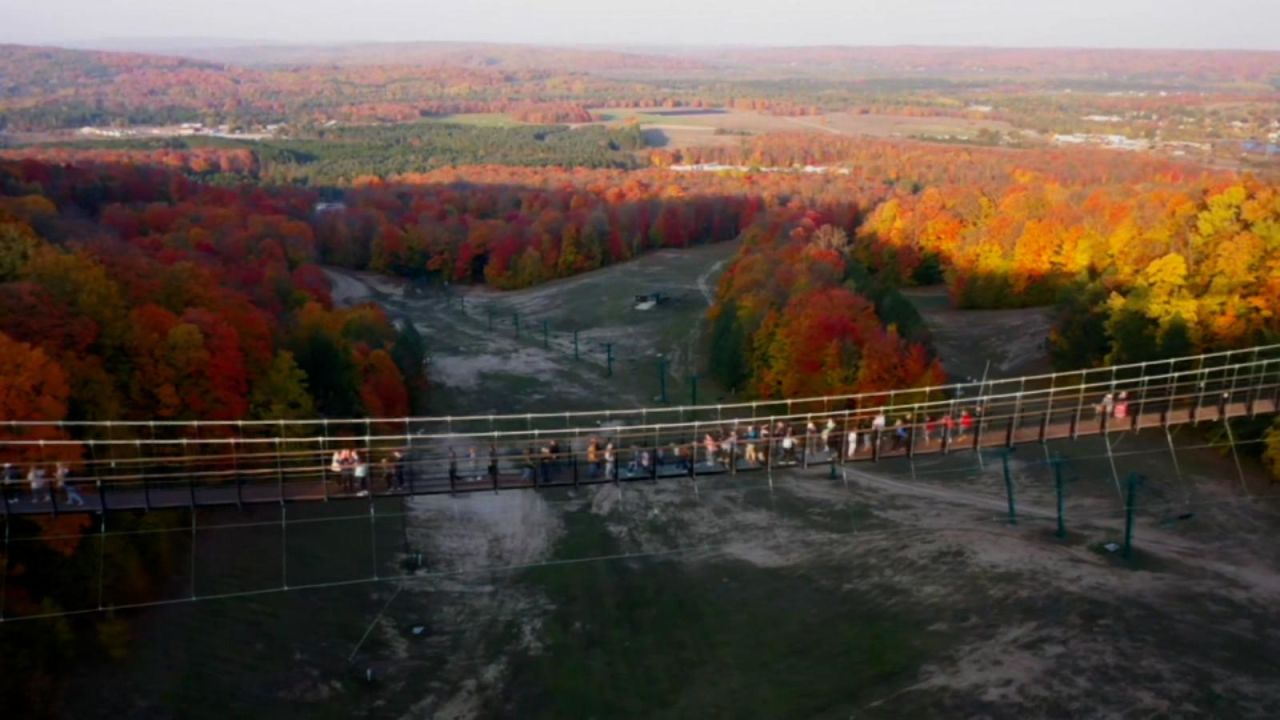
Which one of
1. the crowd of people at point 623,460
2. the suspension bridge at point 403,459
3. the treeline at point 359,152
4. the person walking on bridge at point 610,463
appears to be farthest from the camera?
the treeline at point 359,152

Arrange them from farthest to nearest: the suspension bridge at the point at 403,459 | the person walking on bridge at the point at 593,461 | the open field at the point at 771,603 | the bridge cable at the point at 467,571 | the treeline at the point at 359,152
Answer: the treeline at the point at 359,152
the person walking on bridge at the point at 593,461
the bridge cable at the point at 467,571
the open field at the point at 771,603
the suspension bridge at the point at 403,459

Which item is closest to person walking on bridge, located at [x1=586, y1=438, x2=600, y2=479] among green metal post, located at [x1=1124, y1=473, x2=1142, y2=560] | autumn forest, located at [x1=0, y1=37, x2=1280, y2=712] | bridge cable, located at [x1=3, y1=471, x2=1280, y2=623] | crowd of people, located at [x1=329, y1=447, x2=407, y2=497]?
crowd of people, located at [x1=329, y1=447, x2=407, y2=497]

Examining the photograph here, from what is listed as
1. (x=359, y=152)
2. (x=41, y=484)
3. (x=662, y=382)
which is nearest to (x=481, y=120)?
(x=359, y=152)

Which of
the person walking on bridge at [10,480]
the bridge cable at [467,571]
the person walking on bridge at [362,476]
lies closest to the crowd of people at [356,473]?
the person walking on bridge at [362,476]

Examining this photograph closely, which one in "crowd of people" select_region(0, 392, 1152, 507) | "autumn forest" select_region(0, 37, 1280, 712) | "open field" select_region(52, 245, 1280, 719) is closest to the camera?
"crowd of people" select_region(0, 392, 1152, 507)


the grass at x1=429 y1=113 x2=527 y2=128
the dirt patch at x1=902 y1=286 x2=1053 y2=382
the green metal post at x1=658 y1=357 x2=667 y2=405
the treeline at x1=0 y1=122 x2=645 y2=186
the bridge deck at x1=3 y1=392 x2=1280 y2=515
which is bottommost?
the green metal post at x1=658 y1=357 x2=667 y2=405

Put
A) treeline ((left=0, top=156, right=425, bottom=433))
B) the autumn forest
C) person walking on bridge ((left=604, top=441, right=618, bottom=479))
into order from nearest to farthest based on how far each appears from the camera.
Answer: person walking on bridge ((left=604, top=441, right=618, bottom=479)) < treeline ((left=0, top=156, right=425, bottom=433)) < the autumn forest

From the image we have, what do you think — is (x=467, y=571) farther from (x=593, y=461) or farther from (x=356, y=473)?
(x=356, y=473)

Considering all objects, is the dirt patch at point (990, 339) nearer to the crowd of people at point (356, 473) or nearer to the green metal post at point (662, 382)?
the green metal post at point (662, 382)

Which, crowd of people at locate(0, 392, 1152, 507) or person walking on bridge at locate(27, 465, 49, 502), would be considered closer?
person walking on bridge at locate(27, 465, 49, 502)

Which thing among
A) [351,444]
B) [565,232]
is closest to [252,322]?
[351,444]

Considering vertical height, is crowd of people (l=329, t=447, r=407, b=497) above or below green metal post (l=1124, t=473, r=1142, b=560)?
above

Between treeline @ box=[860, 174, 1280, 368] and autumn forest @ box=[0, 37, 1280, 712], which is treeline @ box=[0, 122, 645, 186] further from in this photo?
treeline @ box=[860, 174, 1280, 368]
